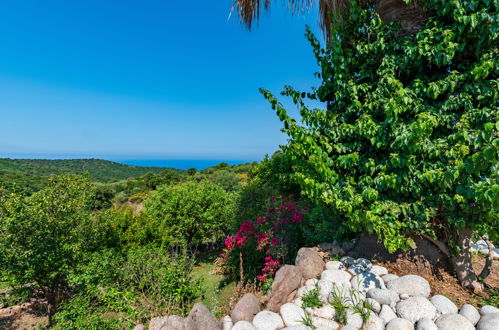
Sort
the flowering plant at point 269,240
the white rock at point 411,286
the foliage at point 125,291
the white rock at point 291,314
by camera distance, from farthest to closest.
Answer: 1. the flowering plant at point 269,240
2. the foliage at point 125,291
3. the white rock at point 411,286
4. the white rock at point 291,314

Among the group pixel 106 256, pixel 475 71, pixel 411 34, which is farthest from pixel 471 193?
pixel 106 256

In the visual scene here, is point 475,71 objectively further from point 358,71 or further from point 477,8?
point 358,71

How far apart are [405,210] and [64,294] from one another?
8278 mm

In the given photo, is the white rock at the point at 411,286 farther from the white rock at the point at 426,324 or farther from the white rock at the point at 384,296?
the white rock at the point at 426,324

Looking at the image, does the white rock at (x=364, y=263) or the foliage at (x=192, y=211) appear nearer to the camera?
the white rock at (x=364, y=263)

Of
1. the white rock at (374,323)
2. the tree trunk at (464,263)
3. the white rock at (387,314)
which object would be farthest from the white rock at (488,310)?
the white rock at (374,323)

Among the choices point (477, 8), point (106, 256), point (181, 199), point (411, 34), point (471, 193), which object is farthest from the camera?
point (181, 199)

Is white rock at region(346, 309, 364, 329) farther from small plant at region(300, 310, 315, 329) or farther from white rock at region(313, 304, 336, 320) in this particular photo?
small plant at region(300, 310, 315, 329)

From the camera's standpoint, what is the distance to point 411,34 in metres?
3.85

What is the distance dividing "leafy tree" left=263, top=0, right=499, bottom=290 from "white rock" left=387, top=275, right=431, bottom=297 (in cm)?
49

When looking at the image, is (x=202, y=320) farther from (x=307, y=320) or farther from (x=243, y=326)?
(x=307, y=320)

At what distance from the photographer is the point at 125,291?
16.3ft

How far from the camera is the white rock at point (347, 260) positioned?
3.92 meters

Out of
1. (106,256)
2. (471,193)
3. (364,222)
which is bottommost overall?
(106,256)
